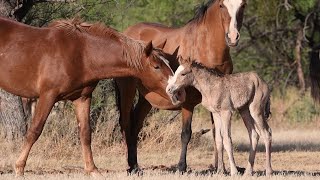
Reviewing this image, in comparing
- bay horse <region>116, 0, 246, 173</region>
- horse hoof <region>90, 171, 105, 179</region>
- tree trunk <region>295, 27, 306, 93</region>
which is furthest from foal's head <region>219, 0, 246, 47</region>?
tree trunk <region>295, 27, 306, 93</region>

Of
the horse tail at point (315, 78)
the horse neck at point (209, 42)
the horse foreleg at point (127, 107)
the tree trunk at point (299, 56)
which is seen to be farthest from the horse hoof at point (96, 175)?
the tree trunk at point (299, 56)

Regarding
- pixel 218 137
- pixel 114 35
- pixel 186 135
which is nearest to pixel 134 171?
pixel 186 135

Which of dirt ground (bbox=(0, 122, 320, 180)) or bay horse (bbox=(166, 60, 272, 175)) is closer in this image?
bay horse (bbox=(166, 60, 272, 175))

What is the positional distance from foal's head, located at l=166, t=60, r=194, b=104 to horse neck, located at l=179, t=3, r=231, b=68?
0.67 m

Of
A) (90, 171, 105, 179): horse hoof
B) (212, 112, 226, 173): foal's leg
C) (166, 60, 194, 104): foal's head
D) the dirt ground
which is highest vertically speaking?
(166, 60, 194, 104): foal's head

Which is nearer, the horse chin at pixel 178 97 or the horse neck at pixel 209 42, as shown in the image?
the horse chin at pixel 178 97

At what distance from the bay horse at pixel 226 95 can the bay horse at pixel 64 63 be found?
0.29 metres

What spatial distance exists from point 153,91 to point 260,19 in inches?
614

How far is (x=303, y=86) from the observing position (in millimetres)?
24328

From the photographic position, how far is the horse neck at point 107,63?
35.6 feet

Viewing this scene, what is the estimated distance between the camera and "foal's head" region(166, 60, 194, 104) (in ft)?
34.9

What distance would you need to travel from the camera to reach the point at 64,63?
10656 millimetres

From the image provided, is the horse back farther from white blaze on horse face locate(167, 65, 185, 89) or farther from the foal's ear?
white blaze on horse face locate(167, 65, 185, 89)

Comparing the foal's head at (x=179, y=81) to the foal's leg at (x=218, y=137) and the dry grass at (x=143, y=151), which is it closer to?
the foal's leg at (x=218, y=137)
